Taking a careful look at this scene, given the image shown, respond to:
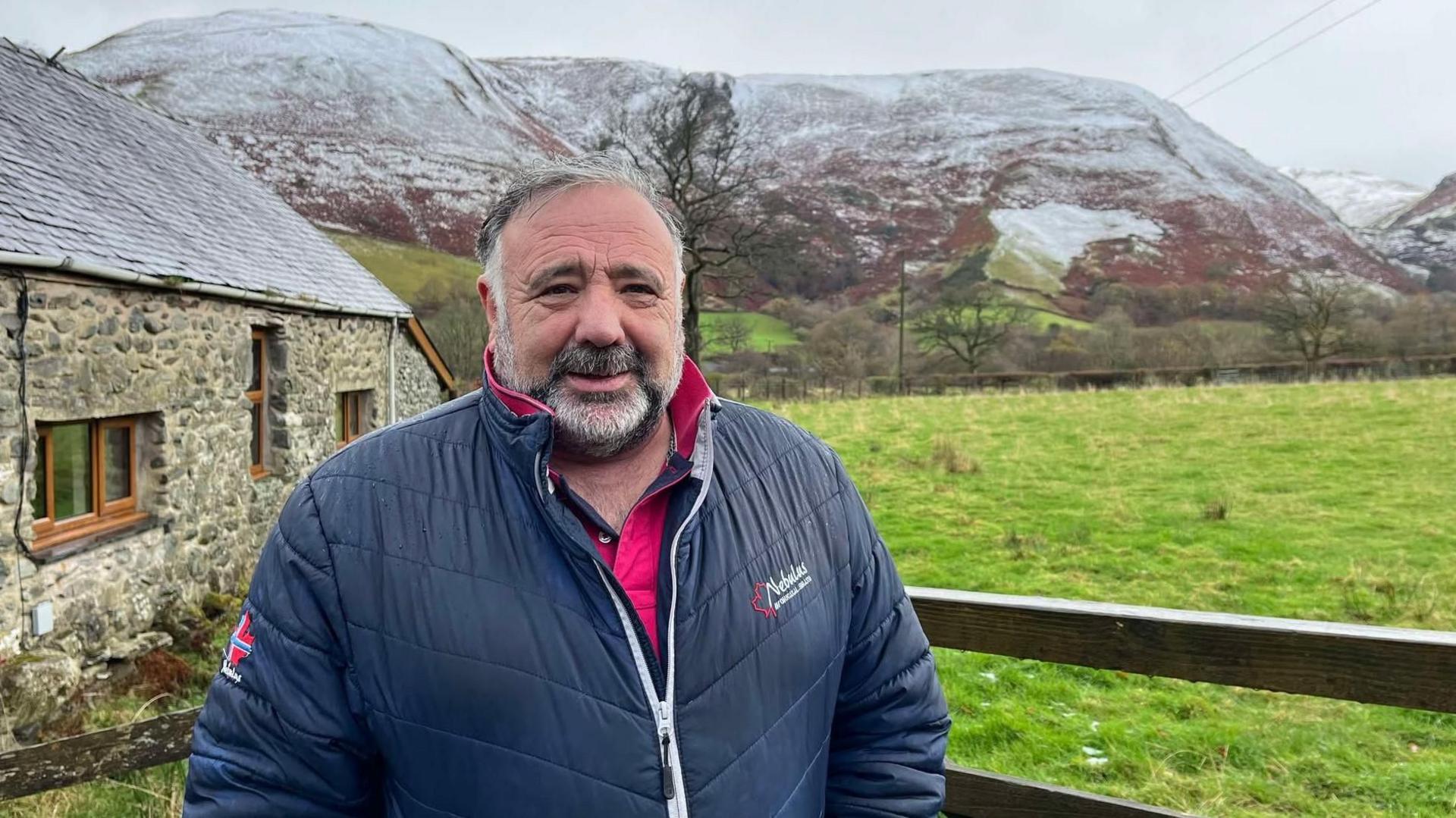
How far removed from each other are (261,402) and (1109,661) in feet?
32.0

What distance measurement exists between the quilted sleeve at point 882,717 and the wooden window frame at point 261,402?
914 centimetres

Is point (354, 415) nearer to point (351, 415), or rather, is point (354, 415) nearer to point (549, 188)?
point (351, 415)

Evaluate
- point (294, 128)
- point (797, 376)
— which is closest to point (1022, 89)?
point (294, 128)

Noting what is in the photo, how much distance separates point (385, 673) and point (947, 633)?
61.8 inches

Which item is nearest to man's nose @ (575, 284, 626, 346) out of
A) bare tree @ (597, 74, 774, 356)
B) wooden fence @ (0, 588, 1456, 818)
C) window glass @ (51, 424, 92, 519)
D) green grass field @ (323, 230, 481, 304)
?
wooden fence @ (0, 588, 1456, 818)

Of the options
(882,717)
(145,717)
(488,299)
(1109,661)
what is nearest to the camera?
(882,717)

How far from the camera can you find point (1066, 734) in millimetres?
4133

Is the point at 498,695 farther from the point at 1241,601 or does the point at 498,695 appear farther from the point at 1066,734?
the point at 1241,601

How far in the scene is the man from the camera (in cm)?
122

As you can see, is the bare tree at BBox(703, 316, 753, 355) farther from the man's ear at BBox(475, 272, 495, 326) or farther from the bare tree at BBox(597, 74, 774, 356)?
A: the man's ear at BBox(475, 272, 495, 326)

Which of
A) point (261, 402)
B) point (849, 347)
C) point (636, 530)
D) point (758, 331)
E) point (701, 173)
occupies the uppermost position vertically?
point (701, 173)

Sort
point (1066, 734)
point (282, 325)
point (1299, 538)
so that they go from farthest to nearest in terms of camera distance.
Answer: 1. point (282, 325)
2. point (1299, 538)
3. point (1066, 734)

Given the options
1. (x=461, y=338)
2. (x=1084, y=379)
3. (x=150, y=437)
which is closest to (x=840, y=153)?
(x=1084, y=379)

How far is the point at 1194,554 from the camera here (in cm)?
750
